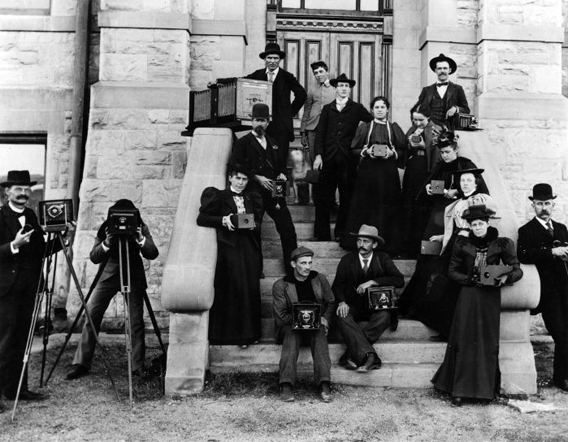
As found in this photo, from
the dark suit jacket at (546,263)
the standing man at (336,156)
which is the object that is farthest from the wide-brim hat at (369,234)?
the dark suit jacket at (546,263)

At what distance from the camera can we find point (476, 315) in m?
6.60

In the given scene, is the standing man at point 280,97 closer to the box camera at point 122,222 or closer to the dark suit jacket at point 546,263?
the box camera at point 122,222

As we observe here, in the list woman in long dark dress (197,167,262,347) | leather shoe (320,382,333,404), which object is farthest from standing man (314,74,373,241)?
leather shoe (320,382,333,404)

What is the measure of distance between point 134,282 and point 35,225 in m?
1.25

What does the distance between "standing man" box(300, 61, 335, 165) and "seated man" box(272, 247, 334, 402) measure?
8.88 feet

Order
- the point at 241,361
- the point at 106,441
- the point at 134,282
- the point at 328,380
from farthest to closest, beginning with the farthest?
the point at 134,282, the point at 241,361, the point at 328,380, the point at 106,441

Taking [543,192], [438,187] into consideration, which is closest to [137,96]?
[438,187]

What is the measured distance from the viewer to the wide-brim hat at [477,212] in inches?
265

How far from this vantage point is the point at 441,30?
10.2m

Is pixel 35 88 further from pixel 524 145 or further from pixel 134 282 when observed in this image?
pixel 524 145

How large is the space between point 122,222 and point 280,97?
310cm

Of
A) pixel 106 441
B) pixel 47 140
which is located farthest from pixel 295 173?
pixel 106 441

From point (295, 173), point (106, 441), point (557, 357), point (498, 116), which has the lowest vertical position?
point (106, 441)

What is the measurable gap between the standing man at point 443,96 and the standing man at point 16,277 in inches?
194
